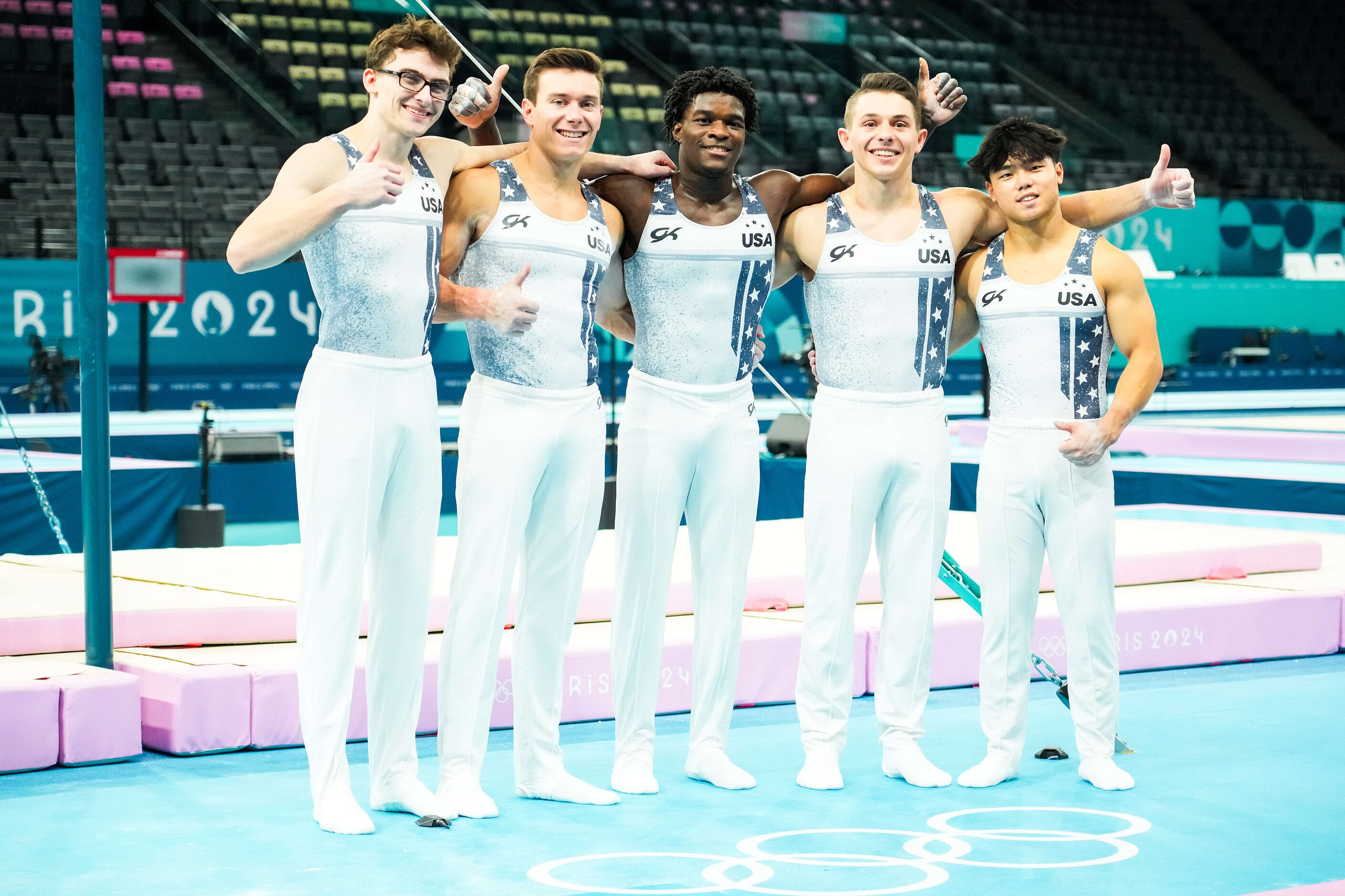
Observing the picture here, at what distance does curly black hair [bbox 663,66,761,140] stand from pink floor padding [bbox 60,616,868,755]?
5.14 feet

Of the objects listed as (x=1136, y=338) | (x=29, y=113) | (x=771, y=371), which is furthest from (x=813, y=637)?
(x=29, y=113)

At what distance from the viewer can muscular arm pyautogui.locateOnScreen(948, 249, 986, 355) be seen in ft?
13.2

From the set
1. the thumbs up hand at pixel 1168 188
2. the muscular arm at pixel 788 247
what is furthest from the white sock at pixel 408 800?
the thumbs up hand at pixel 1168 188

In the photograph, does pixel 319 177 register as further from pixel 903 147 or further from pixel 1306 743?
pixel 1306 743

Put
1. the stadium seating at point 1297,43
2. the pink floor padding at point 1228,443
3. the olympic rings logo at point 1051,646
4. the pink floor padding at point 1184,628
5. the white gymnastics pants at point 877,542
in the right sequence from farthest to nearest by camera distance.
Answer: the stadium seating at point 1297,43 < the pink floor padding at point 1228,443 < the olympic rings logo at point 1051,646 < the pink floor padding at point 1184,628 < the white gymnastics pants at point 877,542

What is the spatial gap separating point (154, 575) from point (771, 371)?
10.6 m

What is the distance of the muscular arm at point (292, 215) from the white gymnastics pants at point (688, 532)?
927 millimetres

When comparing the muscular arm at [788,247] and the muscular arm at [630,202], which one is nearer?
the muscular arm at [630,202]

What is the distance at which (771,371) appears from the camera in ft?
50.4

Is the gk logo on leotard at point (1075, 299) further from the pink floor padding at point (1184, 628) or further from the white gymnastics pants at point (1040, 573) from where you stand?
the pink floor padding at point (1184, 628)

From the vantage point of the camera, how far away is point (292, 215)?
3.14 metres

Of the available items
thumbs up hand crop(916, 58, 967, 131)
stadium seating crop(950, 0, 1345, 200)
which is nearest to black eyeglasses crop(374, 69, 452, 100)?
thumbs up hand crop(916, 58, 967, 131)

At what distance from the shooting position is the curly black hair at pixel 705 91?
3705 millimetres

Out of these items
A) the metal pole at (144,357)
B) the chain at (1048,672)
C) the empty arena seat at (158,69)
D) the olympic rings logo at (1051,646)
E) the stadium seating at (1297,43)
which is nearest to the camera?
the chain at (1048,672)
